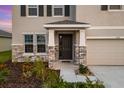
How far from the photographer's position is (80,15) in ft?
66.6

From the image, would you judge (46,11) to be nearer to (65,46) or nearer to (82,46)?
(65,46)

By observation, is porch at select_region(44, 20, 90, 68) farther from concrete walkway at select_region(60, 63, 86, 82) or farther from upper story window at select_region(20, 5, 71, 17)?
concrete walkway at select_region(60, 63, 86, 82)

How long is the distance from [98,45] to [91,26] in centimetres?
155

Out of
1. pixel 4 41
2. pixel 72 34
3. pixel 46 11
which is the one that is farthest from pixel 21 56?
pixel 4 41

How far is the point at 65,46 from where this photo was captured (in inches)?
877

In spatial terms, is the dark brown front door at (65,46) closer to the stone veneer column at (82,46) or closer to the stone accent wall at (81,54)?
the stone accent wall at (81,54)

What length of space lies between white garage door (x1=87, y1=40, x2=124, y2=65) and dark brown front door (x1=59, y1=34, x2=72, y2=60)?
7.39 feet

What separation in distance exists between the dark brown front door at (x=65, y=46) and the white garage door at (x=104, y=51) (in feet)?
7.39

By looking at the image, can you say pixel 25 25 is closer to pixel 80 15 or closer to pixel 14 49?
pixel 14 49

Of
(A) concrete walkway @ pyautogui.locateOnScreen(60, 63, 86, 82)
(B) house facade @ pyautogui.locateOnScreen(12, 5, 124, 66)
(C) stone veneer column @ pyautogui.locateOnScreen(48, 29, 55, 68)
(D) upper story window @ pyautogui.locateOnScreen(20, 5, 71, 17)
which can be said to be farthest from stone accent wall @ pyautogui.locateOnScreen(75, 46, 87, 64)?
(D) upper story window @ pyautogui.locateOnScreen(20, 5, 71, 17)

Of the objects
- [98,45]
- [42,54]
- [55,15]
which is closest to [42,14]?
[55,15]

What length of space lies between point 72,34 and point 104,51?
10.3ft

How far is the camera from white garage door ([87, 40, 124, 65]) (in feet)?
67.1

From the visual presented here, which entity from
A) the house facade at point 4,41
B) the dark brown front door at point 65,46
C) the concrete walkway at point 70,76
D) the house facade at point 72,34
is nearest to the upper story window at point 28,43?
the house facade at point 72,34
